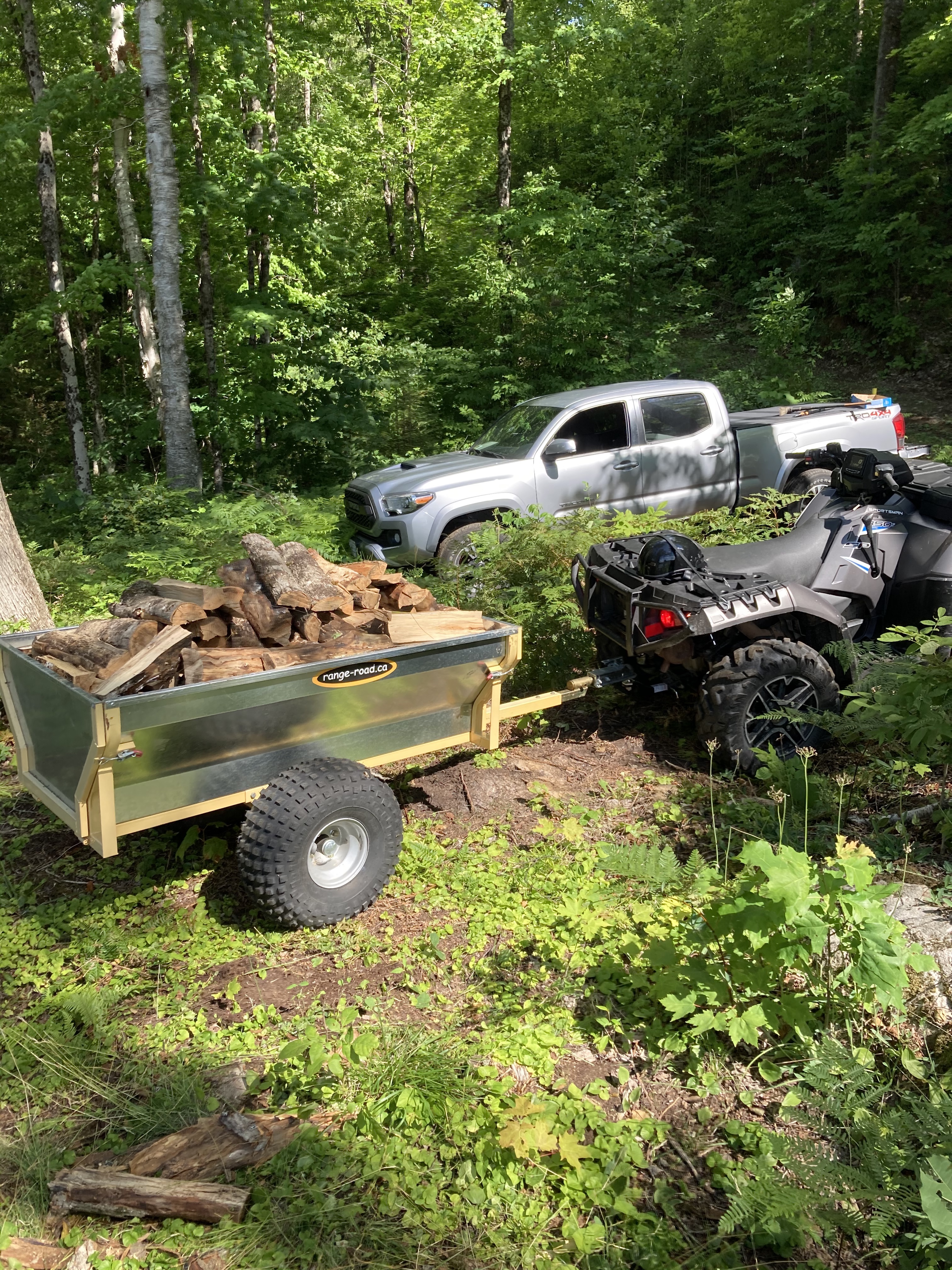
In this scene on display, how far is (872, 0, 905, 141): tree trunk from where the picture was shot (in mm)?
16453

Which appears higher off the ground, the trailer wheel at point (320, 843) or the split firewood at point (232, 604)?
the split firewood at point (232, 604)

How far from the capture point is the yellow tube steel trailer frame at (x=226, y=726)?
3252 millimetres

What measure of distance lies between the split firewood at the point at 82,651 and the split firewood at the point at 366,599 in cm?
132

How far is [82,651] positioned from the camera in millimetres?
3865

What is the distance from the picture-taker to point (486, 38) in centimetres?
1389

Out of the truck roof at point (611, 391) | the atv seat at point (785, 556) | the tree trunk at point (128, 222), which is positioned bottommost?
the atv seat at point (785, 556)

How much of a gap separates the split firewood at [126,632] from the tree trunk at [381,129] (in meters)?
17.9

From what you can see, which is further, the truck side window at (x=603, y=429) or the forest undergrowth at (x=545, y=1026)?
the truck side window at (x=603, y=429)

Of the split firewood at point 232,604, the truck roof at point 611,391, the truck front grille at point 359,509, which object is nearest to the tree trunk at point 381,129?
the truck roof at point 611,391

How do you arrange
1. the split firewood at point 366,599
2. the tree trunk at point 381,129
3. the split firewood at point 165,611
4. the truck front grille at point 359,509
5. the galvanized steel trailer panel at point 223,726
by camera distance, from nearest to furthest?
the galvanized steel trailer panel at point 223,726
the split firewood at point 165,611
the split firewood at point 366,599
the truck front grille at point 359,509
the tree trunk at point 381,129

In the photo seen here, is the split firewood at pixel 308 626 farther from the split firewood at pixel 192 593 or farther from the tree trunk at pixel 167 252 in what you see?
the tree trunk at pixel 167 252

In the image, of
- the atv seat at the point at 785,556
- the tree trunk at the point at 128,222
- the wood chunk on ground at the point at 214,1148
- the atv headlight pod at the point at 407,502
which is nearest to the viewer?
the wood chunk on ground at the point at 214,1148

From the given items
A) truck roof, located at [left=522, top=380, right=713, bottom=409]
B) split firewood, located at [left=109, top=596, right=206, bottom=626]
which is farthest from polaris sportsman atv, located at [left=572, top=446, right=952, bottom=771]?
truck roof, located at [left=522, top=380, right=713, bottom=409]

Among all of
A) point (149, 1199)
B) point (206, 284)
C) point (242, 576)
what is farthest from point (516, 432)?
point (149, 1199)
